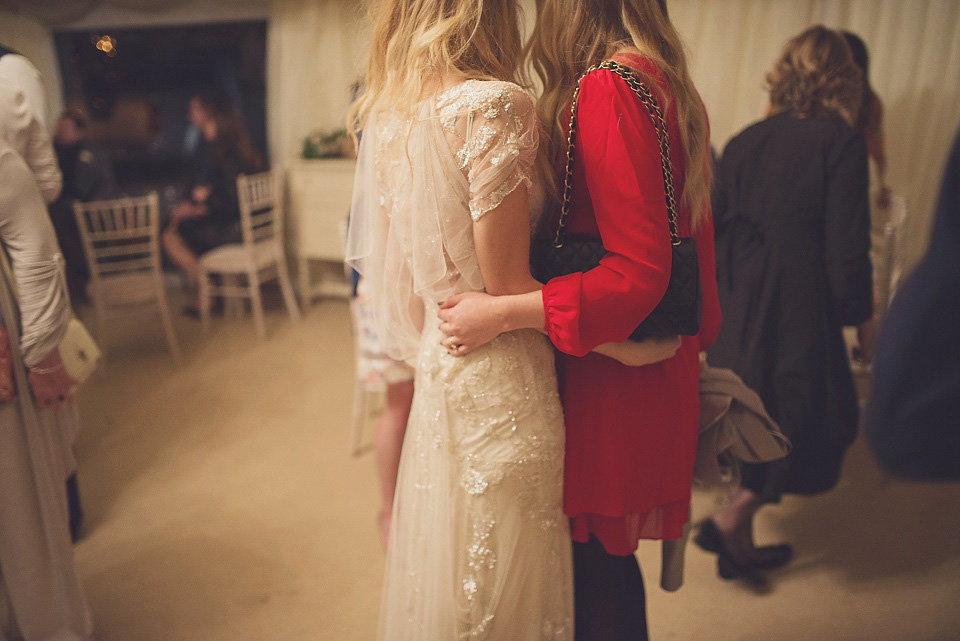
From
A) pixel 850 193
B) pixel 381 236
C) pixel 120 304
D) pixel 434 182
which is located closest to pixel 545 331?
pixel 434 182

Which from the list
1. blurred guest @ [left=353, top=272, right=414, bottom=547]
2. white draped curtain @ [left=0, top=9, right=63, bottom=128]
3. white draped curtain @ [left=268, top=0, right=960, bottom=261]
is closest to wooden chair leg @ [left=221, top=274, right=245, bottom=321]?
white draped curtain @ [left=0, top=9, right=63, bottom=128]

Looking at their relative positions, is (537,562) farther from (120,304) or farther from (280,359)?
(120,304)

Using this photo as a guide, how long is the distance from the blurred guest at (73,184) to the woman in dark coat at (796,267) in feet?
12.6

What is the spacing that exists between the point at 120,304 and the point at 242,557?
2.09 meters

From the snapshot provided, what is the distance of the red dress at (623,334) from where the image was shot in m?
1.00

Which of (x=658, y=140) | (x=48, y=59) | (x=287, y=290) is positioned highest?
(x=48, y=59)

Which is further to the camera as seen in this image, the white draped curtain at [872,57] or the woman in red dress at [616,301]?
the white draped curtain at [872,57]

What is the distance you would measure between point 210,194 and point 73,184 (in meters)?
0.81

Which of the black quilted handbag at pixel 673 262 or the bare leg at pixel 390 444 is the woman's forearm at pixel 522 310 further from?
the bare leg at pixel 390 444

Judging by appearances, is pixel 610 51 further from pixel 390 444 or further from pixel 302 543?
pixel 302 543

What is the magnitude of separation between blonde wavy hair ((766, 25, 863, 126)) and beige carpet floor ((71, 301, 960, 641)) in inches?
54.0

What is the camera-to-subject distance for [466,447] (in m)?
1.15

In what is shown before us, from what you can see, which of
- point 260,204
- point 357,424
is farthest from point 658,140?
point 260,204

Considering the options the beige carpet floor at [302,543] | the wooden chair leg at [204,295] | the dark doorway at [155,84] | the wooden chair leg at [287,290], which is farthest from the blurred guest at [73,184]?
the beige carpet floor at [302,543]
